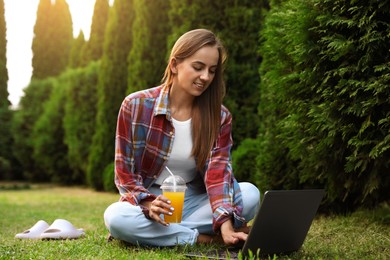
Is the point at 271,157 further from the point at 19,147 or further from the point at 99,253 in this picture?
the point at 19,147

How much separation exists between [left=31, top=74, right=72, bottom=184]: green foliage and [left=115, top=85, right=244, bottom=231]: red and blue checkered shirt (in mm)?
11616

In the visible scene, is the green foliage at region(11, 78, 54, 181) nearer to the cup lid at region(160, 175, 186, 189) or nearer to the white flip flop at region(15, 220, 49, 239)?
the white flip flop at region(15, 220, 49, 239)

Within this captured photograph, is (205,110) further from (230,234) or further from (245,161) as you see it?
(245,161)

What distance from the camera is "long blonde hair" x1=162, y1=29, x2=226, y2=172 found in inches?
136

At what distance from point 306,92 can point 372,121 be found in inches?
25.6

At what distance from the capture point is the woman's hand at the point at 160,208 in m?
3.05

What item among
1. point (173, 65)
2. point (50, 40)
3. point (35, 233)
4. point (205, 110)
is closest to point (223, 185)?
point (205, 110)

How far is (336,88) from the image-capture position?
423 centimetres

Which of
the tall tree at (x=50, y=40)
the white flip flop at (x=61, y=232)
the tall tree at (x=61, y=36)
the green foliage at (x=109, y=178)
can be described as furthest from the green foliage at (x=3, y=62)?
the tall tree at (x=61, y=36)

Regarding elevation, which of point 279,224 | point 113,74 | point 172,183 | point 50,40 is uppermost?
point 50,40

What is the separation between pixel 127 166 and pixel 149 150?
0.57ft

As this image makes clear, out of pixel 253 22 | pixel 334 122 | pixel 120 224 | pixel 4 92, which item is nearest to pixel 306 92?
pixel 334 122

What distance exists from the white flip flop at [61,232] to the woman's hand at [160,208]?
126 cm

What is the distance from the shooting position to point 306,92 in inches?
182
